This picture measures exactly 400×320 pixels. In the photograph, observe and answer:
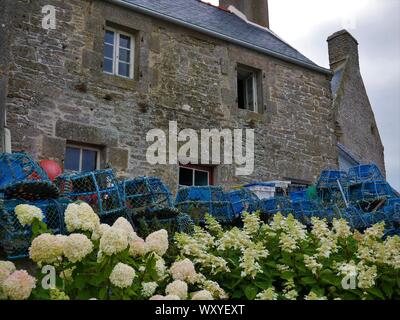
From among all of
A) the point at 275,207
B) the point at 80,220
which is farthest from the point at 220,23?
the point at 80,220

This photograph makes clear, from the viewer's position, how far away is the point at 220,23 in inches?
399

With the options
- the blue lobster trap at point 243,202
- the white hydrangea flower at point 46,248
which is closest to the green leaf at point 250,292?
the white hydrangea flower at point 46,248

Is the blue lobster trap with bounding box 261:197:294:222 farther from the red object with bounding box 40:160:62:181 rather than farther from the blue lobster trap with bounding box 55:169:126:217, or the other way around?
the red object with bounding box 40:160:62:181

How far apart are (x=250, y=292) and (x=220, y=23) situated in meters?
8.54

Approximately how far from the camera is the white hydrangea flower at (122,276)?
208cm

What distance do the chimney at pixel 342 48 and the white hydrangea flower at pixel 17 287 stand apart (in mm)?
14938

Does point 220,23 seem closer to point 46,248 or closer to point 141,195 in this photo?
point 141,195

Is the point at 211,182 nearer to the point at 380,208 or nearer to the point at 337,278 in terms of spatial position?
the point at 380,208

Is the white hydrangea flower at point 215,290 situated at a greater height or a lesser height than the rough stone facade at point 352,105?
lesser

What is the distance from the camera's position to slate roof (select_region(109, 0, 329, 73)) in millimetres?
8484

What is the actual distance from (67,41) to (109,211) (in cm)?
402

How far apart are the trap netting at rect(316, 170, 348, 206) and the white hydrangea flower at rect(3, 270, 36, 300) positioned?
6.10m

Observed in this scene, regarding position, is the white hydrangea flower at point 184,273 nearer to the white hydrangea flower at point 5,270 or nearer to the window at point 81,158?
the white hydrangea flower at point 5,270

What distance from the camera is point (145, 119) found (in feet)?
25.2
